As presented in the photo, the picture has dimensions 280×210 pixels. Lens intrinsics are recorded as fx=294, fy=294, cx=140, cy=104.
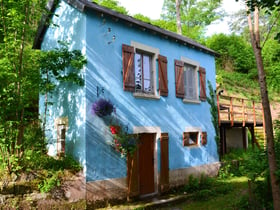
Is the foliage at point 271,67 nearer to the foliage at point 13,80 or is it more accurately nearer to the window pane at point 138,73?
A: the window pane at point 138,73

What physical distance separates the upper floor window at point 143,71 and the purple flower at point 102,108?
98 cm

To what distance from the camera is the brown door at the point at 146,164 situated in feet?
31.1

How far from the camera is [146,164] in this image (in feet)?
31.8

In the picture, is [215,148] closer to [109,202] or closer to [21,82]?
[109,202]

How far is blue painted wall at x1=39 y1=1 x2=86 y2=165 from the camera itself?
8.16 metres

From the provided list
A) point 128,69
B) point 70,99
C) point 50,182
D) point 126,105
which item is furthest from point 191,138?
point 50,182

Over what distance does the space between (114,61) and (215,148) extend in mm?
6673

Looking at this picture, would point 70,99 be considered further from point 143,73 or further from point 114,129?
point 143,73

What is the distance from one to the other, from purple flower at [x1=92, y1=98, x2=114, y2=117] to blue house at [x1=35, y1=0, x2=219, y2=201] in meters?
0.04

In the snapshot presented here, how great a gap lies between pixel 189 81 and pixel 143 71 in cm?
295

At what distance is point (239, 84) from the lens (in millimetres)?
28438

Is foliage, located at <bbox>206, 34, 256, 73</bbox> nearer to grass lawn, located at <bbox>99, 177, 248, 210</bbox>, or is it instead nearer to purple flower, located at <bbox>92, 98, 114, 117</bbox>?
grass lawn, located at <bbox>99, 177, 248, 210</bbox>

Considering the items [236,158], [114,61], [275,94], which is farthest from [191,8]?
[114,61]

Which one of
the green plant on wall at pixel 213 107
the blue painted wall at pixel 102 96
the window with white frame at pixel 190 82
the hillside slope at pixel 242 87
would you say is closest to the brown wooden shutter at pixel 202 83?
the window with white frame at pixel 190 82
